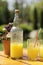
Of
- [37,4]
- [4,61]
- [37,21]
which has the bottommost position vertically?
[37,21]

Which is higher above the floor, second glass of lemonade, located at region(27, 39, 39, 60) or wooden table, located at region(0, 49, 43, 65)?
second glass of lemonade, located at region(27, 39, 39, 60)

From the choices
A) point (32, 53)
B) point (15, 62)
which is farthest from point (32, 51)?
point (15, 62)

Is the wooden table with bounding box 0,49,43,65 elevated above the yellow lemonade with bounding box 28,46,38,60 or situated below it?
below

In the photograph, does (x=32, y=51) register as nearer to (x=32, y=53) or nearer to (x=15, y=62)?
(x=32, y=53)

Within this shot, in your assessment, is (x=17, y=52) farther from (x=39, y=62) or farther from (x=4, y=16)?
(x=4, y=16)

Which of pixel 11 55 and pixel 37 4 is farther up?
pixel 11 55

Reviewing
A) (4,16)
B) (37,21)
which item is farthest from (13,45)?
(37,21)

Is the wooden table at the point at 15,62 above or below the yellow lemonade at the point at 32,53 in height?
below

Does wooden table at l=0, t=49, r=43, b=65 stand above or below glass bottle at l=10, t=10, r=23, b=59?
below

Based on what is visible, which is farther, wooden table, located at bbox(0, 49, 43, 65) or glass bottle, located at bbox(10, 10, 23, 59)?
glass bottle, located at bbox(10, 10, 23, 59)

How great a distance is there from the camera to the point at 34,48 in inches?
49.2

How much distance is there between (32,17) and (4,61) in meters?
6.65

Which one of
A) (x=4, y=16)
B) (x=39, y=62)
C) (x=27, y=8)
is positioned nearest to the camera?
(x=39, y=62)

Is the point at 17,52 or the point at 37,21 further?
the point at 37,21
